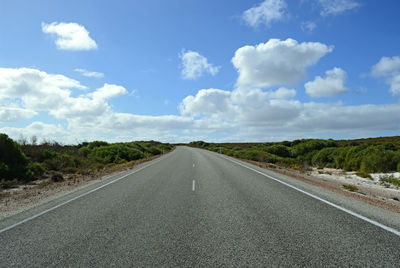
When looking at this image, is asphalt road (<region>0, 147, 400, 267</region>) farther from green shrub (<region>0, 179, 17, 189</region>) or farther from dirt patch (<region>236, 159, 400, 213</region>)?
green shrub (<region>0, 179, 17, 189</region>)

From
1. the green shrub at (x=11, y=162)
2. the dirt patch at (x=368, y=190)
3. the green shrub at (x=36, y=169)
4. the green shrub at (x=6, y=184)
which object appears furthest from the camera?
the green shrub at (x=36, y=169)

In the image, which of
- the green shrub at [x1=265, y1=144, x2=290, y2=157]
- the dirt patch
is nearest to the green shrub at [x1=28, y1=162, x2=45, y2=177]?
the dirt patch

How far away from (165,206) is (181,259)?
3161mm

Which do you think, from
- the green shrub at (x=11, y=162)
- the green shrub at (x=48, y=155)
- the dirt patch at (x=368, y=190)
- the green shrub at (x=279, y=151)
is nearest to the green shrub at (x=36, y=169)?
the green shrub at (x=11, y=162)

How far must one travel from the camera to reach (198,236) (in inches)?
168

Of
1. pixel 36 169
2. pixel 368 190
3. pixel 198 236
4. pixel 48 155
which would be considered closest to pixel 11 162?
pixel 36 169

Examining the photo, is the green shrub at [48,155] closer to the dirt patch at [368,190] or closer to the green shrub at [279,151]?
the dirt patch at [368,190]

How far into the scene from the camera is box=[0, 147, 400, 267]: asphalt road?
133 inches

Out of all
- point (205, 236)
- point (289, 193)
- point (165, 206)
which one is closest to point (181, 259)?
point (205, 236)

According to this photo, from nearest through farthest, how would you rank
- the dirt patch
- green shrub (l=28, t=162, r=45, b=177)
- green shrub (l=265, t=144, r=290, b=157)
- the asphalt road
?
the asphalt road, the dirt patch, green shrub (l=28, t=162, r=45, b=177), green shrub (l=265, t=144, r=290, b=157)

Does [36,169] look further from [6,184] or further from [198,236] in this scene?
[198,236]

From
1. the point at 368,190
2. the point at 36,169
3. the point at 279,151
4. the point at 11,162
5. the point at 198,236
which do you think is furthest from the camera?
the point at 279,151

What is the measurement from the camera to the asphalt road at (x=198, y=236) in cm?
338

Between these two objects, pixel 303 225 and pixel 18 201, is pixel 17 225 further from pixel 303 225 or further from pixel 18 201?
pixel 303 225
